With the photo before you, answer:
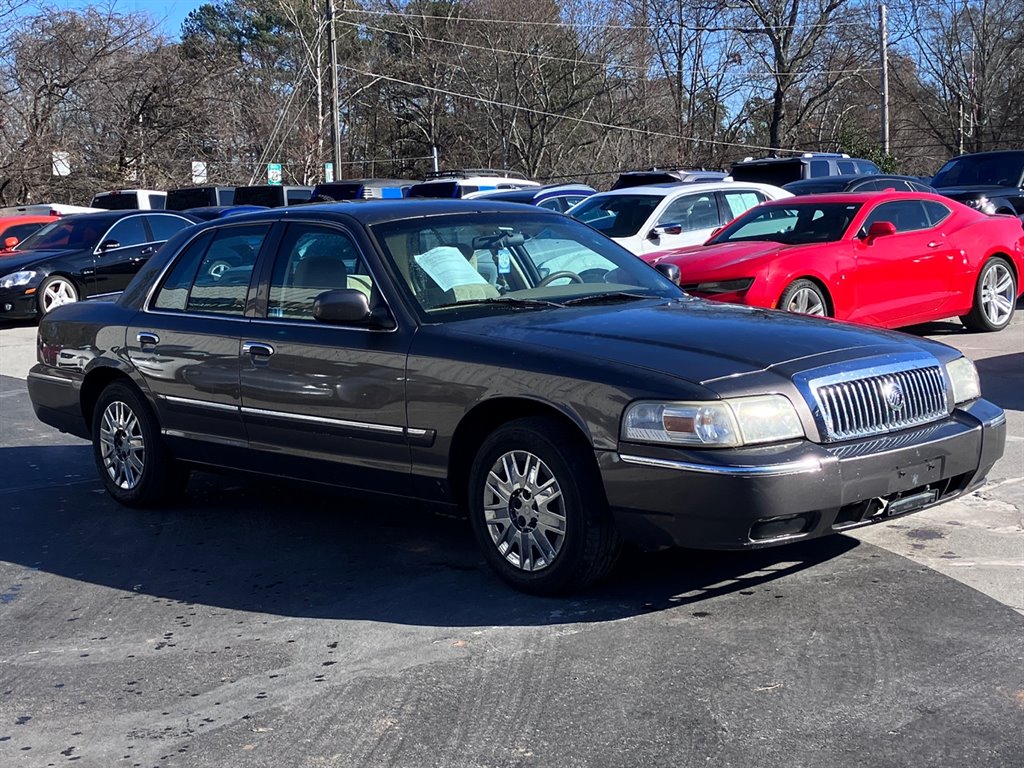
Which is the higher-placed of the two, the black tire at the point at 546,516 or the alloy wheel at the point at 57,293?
the alloy wheel at the point at 57,293

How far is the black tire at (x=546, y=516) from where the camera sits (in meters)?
4.93

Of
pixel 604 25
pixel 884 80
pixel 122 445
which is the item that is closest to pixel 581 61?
pixel 604 25

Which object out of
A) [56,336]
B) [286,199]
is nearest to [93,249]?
[286,199]

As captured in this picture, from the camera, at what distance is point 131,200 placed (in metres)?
27.7

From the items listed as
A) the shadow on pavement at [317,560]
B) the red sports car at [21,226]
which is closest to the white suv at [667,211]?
the shadow on pavement at [317,560]

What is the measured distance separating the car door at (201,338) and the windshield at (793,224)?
21.1 ft

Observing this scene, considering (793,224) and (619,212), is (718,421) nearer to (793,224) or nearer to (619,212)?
(793,224)

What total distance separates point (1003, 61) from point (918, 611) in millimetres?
48529

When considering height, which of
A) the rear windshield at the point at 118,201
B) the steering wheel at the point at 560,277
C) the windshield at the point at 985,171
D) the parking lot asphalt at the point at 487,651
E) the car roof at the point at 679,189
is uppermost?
the rear windshield at the point at 118,201

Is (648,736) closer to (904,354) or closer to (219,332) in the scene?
(904,354)

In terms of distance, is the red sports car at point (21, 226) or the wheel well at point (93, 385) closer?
the wheel well at point (93, 385)

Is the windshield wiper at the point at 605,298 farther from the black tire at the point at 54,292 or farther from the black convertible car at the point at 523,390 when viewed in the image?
the black tire at the point at 54,292

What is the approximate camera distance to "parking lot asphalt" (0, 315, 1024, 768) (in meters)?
3.85

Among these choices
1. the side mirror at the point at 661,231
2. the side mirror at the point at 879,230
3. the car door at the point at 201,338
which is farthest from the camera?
the side mirror at the point at 661,231
